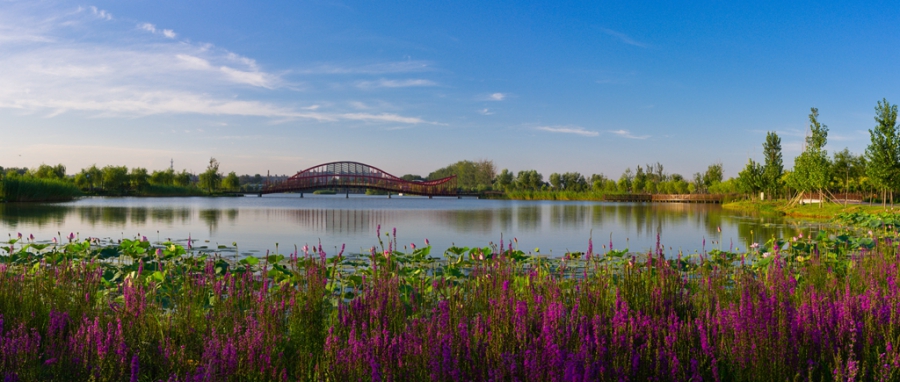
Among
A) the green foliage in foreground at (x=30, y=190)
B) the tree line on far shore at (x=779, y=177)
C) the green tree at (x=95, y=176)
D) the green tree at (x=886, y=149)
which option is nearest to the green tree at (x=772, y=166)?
the tree line on far shore at (x=779, y=177)

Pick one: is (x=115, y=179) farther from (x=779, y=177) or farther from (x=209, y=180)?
(x=779, y=177)

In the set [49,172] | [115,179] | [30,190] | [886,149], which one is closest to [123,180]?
[115,179]

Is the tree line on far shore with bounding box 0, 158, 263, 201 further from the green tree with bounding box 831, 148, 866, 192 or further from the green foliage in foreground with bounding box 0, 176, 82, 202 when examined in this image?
the green tree with bounding box 831, 148, 866, 192

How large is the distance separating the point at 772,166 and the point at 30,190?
60.1 metres

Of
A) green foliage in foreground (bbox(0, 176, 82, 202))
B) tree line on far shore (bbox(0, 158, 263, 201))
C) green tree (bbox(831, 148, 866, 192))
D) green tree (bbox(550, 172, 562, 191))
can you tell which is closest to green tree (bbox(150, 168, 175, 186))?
tree line on far shore (bbox(0, 158, 263, 201))

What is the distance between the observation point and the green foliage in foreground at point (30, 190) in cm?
3858

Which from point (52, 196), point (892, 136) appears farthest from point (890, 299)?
point (52, 196)

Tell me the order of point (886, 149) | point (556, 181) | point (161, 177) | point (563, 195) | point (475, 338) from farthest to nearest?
point (556, 181) → point (161, 177) → point (563, 195) → point (886, 149) → point (475, 338)

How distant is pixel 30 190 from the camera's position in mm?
40188

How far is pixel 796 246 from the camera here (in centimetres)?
984

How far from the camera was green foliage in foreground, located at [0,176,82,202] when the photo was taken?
3858 centimetres

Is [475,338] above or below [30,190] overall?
below

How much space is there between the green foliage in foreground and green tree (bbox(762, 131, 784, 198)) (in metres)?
59.4

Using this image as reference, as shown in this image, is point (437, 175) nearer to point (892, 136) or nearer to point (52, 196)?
point (52, 196)
